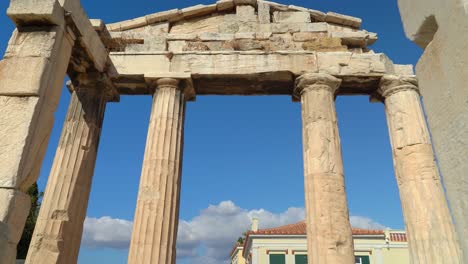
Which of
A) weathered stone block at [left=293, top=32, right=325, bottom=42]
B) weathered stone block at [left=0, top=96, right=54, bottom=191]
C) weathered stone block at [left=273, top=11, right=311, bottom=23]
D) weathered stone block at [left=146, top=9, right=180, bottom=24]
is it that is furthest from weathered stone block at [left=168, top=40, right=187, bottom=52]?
weathered stone block at [left=0, top=96, right=54, bottom=191]

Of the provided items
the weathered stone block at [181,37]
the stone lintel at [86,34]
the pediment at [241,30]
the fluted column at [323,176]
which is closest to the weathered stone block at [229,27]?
the pediment at [241,30]

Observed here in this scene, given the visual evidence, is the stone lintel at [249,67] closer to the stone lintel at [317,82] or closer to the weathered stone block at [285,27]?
the stone lintel at [317,82]

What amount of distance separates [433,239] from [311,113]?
14.3 feet

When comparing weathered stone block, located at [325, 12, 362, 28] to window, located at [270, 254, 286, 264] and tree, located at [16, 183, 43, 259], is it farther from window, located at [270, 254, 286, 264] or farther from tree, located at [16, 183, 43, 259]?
tree, located at [16, 183, 43, 259]

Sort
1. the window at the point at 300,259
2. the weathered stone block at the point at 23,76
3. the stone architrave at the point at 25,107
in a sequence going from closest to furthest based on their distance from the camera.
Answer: the stone architrave at the point at 25,107 → the weathered stone block at the point at 23,76 → the window at the point at 300,259

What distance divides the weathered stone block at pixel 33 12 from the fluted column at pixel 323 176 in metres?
6.73

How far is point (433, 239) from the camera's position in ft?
28.7

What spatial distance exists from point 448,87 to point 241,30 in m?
10.8

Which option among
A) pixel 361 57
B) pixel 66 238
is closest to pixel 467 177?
pixel 66 238

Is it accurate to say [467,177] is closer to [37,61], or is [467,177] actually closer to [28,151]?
[28,151]

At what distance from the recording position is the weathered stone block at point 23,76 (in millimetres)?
6664

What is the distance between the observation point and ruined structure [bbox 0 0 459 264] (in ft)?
23.0

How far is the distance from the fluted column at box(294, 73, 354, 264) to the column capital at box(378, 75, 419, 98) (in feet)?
4.81

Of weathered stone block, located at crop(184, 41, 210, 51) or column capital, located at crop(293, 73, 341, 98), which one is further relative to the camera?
weathered stone block, located at crop(184, 41, 210, 51)
